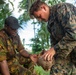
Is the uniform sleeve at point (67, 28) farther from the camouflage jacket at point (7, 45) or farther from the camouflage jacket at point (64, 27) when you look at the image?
the camouflage jacket at point (7, 45)

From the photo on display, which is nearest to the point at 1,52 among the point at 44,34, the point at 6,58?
the point at 6,58

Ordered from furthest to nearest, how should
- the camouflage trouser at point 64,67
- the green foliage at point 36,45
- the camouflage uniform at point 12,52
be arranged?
1. the green foliage at point 36,45
2. the camouflage uniform at point 12,52
3. the camouflage trouser at point 64,67

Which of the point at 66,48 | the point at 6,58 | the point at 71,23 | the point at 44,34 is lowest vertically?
the point at 44,34

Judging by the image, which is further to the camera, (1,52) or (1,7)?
(1,7)

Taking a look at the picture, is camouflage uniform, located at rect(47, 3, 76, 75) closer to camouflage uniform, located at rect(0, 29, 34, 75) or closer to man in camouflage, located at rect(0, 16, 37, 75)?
man in camouflage, located at rect(0, 16, 37, 75)

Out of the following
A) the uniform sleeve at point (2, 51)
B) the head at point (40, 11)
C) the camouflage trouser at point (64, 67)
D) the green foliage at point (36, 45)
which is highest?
the head at point (40, 11)

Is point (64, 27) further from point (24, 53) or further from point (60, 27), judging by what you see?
point (24, 53)

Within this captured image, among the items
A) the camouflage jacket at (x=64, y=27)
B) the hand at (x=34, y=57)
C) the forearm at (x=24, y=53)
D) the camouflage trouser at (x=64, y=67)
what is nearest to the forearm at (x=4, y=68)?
the hand at (x=34, y=57)

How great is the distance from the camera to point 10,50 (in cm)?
563

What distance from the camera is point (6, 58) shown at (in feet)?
18.1

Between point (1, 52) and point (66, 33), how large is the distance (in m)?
1.31

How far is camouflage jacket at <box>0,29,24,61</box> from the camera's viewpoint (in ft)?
17.7

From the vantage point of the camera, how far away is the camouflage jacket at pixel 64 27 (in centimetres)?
448

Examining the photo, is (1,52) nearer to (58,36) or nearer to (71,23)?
(58,36)
